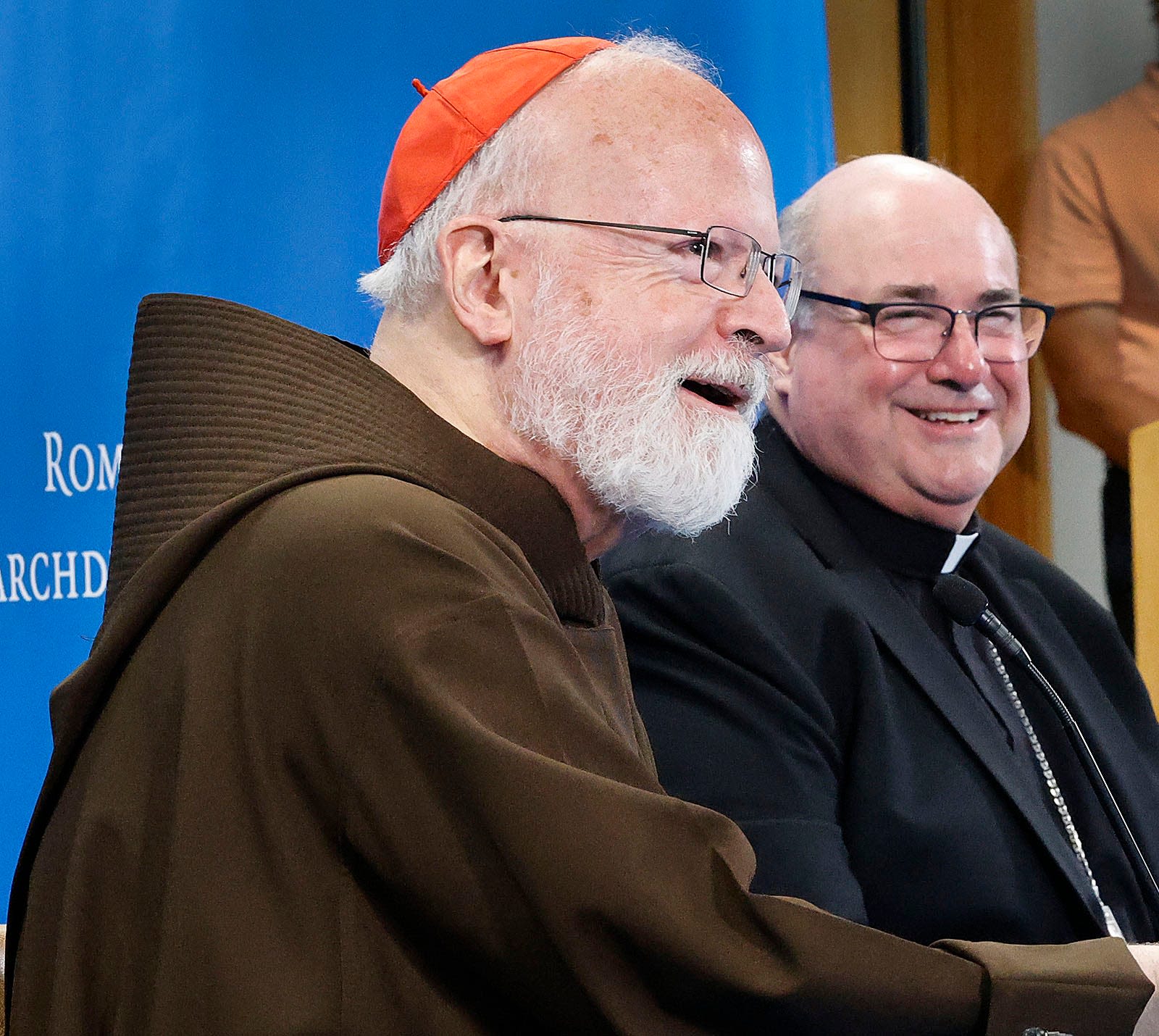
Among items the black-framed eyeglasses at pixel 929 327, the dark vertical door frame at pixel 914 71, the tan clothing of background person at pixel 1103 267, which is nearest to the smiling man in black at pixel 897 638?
the black-framed eyeglasses at pixel 929 327

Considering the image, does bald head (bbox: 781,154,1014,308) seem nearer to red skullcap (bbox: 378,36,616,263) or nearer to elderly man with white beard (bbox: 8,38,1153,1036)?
red skullcap (bbox: 378,36,616,263)

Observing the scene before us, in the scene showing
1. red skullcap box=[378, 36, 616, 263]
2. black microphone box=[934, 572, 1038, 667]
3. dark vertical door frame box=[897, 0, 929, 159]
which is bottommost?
black microphone box=[934, 572, 1038, 667]

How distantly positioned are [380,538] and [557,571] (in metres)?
0.35

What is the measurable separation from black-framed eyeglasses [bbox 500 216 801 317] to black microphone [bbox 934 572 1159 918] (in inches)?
26.1

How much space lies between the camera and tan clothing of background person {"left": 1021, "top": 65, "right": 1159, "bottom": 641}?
11.4 ft

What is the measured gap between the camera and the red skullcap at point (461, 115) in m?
1.52

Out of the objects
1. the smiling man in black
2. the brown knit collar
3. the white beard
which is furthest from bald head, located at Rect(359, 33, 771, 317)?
the smiling man in black

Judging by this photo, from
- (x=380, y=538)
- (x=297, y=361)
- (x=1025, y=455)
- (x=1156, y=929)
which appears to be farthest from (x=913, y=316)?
(x=1025, y=455)

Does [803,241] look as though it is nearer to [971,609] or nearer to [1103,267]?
[971,609]

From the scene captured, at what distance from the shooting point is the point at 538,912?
0.97 meters

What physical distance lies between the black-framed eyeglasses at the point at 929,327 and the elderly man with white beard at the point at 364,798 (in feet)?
3.04

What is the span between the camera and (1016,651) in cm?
205

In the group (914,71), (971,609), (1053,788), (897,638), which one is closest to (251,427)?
(897,638)

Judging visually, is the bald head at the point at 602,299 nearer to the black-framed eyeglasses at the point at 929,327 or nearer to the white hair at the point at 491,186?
the white hair at the point at 491,186
